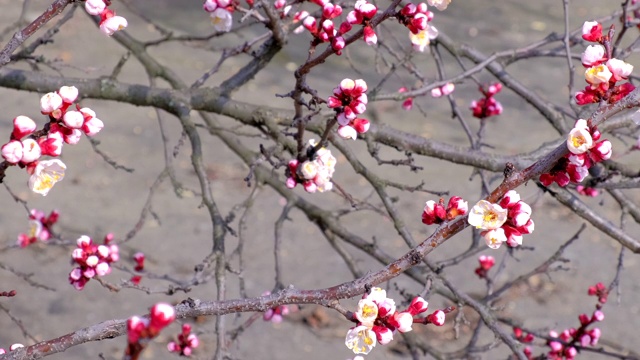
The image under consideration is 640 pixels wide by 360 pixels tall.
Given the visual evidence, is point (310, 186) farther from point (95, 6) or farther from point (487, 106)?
point (487, 106)

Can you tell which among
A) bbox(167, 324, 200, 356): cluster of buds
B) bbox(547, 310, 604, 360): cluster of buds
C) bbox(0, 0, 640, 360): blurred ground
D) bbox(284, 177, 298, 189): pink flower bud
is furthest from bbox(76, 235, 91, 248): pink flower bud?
bbox(547, 310, 604, 360): cluster of buds

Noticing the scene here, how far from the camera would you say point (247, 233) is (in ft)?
22.5

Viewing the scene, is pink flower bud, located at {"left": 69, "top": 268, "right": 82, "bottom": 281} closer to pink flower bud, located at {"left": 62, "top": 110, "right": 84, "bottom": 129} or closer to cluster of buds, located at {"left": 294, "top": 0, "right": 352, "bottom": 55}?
pink flower bud, located at {"left": 62, "top": 110, "right": 84, "bottom": 129}

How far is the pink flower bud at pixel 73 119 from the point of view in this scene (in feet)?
4.97

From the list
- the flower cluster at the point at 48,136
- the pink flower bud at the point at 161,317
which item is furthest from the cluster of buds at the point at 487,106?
the pink flower bud at the point at 161,317

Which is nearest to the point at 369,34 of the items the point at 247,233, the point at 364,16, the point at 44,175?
the point at 364,16

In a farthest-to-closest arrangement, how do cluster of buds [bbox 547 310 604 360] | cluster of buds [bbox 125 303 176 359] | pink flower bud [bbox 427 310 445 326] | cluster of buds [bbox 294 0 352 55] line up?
cluster of buds [bbox 547 310 604 360] → cluster of buds [bbox 294 0 352 55] → pink flower bud [bbox 427 310 445 326] → cluster of buds [bbox 125 303 176 359]

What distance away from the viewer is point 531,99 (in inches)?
127

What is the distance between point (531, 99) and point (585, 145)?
194cm

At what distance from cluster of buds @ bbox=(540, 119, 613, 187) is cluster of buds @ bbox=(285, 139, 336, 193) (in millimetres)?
819

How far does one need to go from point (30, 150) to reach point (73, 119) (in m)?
0.11

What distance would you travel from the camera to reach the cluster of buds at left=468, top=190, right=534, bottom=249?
1.42 meters

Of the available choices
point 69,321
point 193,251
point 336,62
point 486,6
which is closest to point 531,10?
point 486,6

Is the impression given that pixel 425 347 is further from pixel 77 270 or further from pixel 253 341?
pixel 253 341
